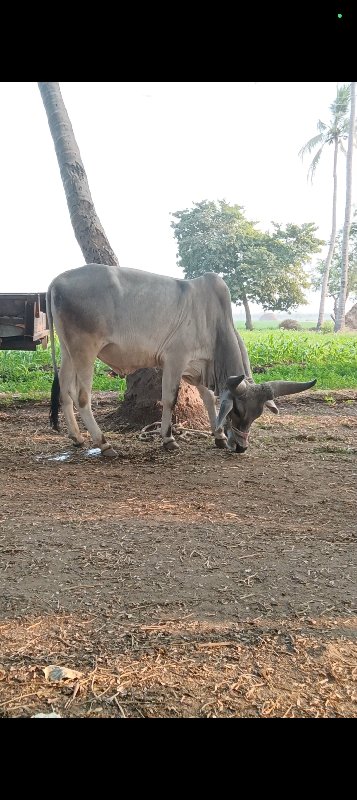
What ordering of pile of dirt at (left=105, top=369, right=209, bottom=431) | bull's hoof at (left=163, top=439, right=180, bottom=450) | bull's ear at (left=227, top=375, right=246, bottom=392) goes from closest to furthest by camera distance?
bull's ear at (left=227, top=375, right=246, bottom=392) < bull's hoof at (left=163, top=439, right=180, bottom=450) < pile of dirt at (left=105, top=369, right=209, bottom=431)

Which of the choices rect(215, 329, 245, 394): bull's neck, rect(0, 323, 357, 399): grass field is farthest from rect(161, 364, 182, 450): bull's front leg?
rect(0, 323, 357, 399): grass field

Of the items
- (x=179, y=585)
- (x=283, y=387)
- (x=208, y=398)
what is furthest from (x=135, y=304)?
(x=179, y=585)

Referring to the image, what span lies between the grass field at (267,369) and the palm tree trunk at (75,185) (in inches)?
81.3

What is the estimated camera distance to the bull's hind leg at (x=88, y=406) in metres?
5.96

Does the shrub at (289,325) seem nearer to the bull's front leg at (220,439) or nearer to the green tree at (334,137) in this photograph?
the green tree at (334,137)

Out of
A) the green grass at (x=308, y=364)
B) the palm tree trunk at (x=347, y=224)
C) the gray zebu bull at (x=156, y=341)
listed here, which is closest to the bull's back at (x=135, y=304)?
the gray zebu bull at (x=156, y=341)

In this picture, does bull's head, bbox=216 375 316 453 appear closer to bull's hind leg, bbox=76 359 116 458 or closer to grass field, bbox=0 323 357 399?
bull's hind leg, bbox=76 359 116 458

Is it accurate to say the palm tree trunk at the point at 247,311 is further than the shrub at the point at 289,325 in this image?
No

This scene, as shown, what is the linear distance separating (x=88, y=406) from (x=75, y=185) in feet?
11.5

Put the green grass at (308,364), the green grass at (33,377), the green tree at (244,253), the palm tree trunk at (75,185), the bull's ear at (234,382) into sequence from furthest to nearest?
the green tree at (244,253) → the green grass at (308,364) → the green grass at (33,377) → the palm tree trunk at (75,185) → the bull's ear at (234,382)

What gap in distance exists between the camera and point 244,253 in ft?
97.9

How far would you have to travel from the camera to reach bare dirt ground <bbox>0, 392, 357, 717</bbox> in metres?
2.13

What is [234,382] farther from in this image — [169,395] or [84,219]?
[84,219]

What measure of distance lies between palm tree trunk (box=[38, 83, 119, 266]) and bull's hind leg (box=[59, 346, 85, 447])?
196 cm
